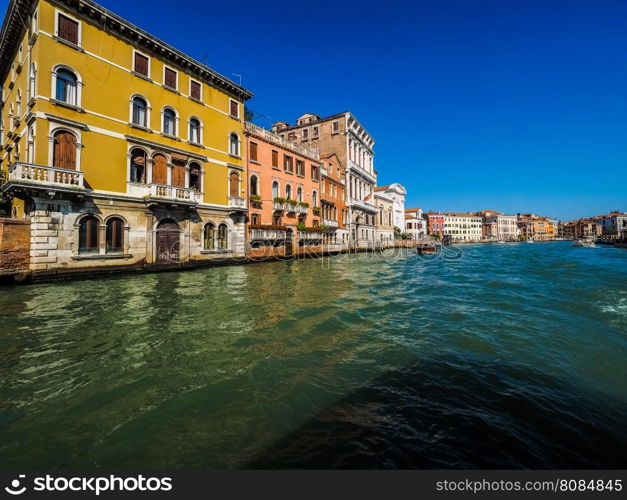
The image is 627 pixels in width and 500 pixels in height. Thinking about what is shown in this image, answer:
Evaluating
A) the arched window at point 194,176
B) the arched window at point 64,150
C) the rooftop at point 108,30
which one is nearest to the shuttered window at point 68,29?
the rooftop at point 108,30

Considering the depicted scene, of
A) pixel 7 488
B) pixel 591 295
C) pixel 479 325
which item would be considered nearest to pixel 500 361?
pixel 479 325

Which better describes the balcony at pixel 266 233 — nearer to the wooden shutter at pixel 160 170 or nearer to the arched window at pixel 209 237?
the arched window at pixel 209 237

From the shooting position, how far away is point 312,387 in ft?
10.9

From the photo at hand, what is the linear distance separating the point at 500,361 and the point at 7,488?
528 centimetres

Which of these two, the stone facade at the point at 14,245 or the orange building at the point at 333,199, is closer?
the stone facade at the point at 14,245

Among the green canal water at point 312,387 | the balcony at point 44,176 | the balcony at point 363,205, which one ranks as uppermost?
the balcony at point 363,205

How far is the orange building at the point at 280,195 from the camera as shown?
21384 mm

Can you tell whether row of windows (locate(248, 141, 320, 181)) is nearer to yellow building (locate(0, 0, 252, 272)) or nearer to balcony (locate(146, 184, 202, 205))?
yellow building (locate(0, 0, 252, 272))

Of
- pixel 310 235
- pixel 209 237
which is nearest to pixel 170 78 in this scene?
pixel 209 237

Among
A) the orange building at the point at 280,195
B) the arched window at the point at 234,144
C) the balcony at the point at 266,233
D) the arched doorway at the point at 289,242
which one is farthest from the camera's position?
the arched doorway at the point at 289,242

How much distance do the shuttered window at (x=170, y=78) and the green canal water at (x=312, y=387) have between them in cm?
1479

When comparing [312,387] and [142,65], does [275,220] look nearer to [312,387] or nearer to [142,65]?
[142,65]

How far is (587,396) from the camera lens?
3207mm

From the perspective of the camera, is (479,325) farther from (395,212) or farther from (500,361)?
(395,212)
